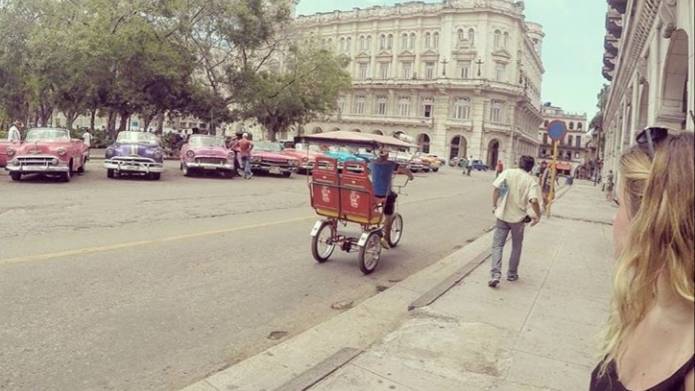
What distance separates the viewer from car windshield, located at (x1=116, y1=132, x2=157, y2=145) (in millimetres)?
18891

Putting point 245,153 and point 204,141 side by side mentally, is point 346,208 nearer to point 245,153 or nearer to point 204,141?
point 245,153

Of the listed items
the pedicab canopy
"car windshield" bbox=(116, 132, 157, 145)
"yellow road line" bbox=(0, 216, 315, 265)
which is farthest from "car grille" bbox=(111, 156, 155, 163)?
"yellow road line" bbox=(0, 216, 315, 265)

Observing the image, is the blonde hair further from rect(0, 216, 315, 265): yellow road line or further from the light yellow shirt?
rect(0, 216, 315, 265): yellow road line

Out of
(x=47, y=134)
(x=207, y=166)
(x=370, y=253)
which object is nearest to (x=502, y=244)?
(x=370, y=253)

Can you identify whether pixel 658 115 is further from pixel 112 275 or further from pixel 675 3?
pixel 112 275

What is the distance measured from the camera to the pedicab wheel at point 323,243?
26.2 feet

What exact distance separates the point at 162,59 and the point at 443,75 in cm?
4886

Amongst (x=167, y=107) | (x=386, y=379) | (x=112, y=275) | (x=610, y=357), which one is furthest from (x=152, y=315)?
(x=167, y=107)

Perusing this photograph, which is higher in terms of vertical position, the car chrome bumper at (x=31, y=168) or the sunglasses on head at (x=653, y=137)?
the sunglasses on head at (x=653, y=137)

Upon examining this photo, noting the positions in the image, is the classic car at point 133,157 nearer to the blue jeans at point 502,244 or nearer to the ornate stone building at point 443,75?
the blue jeans at point 502,244

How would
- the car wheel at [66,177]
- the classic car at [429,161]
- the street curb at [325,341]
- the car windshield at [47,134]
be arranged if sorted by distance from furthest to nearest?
the classic car at [429,161]
the car windshield at [47,134]
the car wheel at [66,177]
the street curb at [325,341]

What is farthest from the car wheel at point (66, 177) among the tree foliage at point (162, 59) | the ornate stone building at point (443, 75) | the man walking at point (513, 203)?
the ornate stone building at point (443, 75)

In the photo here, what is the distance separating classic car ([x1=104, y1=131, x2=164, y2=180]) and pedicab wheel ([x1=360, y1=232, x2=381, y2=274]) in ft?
39.8

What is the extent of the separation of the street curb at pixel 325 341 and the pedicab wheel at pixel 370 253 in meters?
0.64
